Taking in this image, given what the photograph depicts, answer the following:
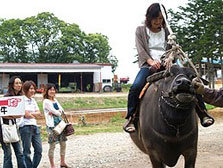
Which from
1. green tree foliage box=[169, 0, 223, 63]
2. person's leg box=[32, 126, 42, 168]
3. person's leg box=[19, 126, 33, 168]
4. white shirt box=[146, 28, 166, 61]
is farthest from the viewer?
green tree foliage box=[169, 0, 223, 63]

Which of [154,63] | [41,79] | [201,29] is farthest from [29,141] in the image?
[41,79]

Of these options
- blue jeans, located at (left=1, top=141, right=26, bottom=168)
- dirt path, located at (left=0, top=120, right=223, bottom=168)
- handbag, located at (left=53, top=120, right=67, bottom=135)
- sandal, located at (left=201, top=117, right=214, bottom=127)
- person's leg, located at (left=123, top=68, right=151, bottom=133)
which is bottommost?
dirt path, located at (left=0, top=120, right=223, bottom=168)

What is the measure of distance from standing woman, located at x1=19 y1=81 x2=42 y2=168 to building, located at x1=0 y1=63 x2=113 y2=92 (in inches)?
1365

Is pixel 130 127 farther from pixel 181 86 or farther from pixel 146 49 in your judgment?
pixel 181 86

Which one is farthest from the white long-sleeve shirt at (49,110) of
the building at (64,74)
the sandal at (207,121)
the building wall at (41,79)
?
the building wall at (41,79)

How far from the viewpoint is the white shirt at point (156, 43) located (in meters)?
4.66

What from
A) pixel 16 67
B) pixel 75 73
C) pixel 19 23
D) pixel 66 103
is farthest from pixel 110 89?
pixel 19 23

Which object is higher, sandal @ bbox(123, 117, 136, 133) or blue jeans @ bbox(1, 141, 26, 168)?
sandal @ bbox(123, 117, 136, 133)

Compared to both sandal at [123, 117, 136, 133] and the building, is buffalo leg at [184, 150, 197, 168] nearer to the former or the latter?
sandal at [123, 117, 136, 133]

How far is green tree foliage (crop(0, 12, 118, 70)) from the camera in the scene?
54.9 m

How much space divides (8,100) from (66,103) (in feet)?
74.3

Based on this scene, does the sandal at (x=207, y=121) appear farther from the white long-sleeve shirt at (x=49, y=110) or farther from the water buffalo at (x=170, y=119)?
the white long-sleeve shirt at (x=49, y=110)

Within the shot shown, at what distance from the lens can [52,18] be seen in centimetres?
5734

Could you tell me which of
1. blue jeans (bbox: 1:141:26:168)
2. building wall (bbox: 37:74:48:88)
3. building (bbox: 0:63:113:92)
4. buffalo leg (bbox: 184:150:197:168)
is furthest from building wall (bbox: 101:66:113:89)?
buffalo leg (bbox: 184:150:197:168)
